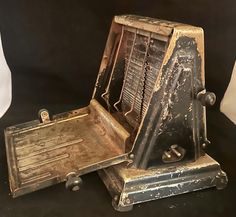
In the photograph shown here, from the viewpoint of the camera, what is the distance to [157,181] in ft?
4.01

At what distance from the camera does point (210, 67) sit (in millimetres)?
1936

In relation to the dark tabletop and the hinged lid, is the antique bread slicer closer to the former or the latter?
the hinged lid

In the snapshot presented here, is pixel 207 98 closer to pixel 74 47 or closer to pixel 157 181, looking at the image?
pixel 157 181

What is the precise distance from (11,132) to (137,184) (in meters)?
0.56

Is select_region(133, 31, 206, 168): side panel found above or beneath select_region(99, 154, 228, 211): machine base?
above

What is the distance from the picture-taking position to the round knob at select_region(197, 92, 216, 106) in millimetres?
1153

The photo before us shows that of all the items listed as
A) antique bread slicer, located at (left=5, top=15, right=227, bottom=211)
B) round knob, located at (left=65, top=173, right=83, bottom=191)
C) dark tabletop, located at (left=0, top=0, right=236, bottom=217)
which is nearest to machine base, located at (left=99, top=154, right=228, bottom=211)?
antique bread slicer, located at (left=5, top=15, right=227, bottom=211)

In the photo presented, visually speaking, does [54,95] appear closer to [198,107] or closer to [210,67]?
[210,67]

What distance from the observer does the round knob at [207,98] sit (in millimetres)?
1153

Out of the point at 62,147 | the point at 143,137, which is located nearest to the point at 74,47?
the point at 62,147

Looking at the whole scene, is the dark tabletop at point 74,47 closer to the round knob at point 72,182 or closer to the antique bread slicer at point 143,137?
the antique bread slicer at point 143,137

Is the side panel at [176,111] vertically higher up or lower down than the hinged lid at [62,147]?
higher up

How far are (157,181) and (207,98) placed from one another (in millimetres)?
308

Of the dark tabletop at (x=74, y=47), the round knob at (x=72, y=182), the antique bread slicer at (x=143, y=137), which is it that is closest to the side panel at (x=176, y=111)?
the antique bread slicer at (x=143, y=137)
